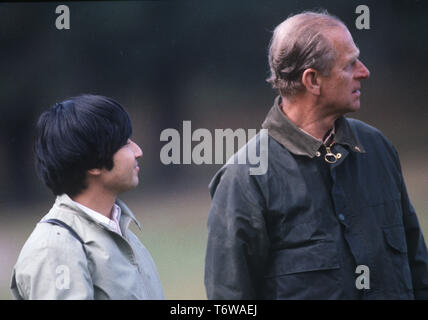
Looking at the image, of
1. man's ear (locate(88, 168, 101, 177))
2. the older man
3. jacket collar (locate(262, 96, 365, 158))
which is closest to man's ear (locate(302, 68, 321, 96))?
the older man

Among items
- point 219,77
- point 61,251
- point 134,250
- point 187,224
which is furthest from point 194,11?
point 61,251

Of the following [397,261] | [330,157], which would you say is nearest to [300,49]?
[330,157]

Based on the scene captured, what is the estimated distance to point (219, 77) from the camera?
4.25 meters

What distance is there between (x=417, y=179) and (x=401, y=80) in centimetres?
63

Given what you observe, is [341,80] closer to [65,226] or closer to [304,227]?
[304,227]

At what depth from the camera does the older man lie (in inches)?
102

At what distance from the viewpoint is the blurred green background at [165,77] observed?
4023 mm

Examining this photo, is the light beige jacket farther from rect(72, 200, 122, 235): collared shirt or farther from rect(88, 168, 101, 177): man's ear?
rect(88, 168, 101, 177): man's ear

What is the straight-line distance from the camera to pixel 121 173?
104 inches

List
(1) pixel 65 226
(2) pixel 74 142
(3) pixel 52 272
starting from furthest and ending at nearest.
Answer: (2) pixel 74 142 < (1) pixel 65 226 < (3) pixel 52 272

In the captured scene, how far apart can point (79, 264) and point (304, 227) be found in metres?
0.84

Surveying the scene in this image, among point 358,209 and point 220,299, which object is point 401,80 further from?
point 220,299

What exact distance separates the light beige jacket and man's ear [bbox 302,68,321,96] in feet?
2.96

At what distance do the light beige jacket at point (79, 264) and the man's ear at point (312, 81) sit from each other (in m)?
0.90
